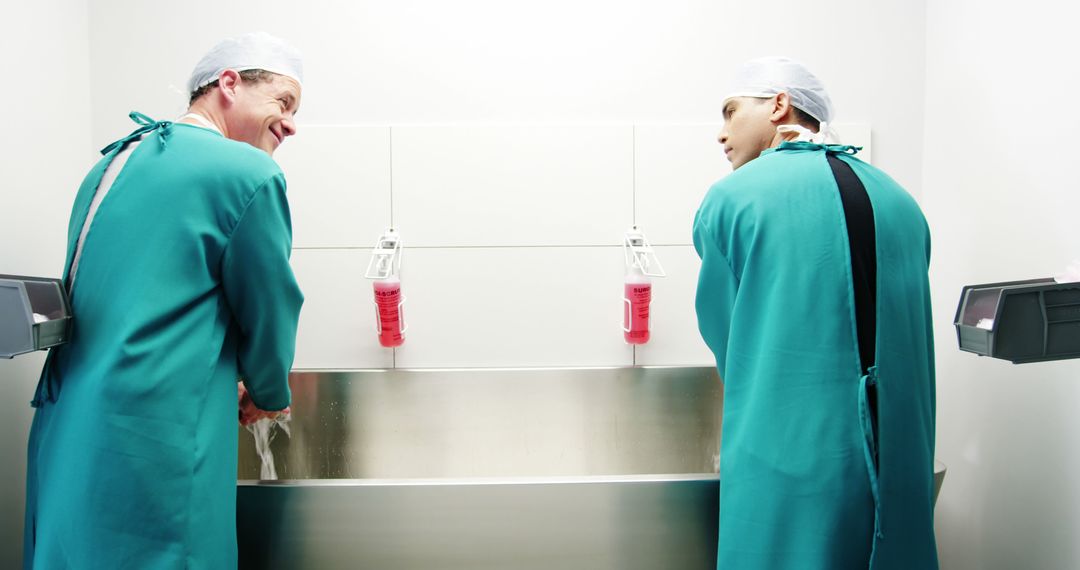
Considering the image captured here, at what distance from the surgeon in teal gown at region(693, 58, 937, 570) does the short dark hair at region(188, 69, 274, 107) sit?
87cm

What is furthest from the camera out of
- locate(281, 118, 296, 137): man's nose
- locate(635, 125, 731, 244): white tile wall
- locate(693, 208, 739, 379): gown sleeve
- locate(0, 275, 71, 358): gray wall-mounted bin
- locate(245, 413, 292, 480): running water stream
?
locate(635, 125, 731, 244): white tile wall

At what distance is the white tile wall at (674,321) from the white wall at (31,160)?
4.98ft

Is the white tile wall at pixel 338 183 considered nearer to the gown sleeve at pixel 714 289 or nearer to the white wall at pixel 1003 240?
the gown sleeve at pixel 714 289

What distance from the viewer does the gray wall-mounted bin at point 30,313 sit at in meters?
0.81

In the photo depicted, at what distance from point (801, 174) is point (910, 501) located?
0.52 m

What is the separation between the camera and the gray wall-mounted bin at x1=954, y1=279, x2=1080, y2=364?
891 millimetres

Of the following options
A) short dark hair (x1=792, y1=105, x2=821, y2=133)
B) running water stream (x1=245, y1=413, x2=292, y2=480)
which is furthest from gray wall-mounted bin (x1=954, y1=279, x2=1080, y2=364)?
running water stream (x1=245, y1=413, x2=292, y2=480)

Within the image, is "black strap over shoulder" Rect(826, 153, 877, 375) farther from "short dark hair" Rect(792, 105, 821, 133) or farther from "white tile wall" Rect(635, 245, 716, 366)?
"white tile wall" Rect(635, 245, 716, 366)

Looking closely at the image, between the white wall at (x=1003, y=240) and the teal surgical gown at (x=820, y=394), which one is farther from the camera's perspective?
the white wall at (x=1003, y=240)

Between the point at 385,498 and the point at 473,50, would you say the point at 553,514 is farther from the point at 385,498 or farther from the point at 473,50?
the point at 473,50

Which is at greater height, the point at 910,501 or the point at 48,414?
the point at 48,414

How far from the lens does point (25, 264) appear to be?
53.4 inches

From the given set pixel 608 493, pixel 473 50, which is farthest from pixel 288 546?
pixel 473 50

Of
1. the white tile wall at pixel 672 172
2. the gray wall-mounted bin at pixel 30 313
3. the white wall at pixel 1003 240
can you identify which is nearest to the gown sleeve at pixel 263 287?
the gray wall-mounted bin at pixel 30 313
